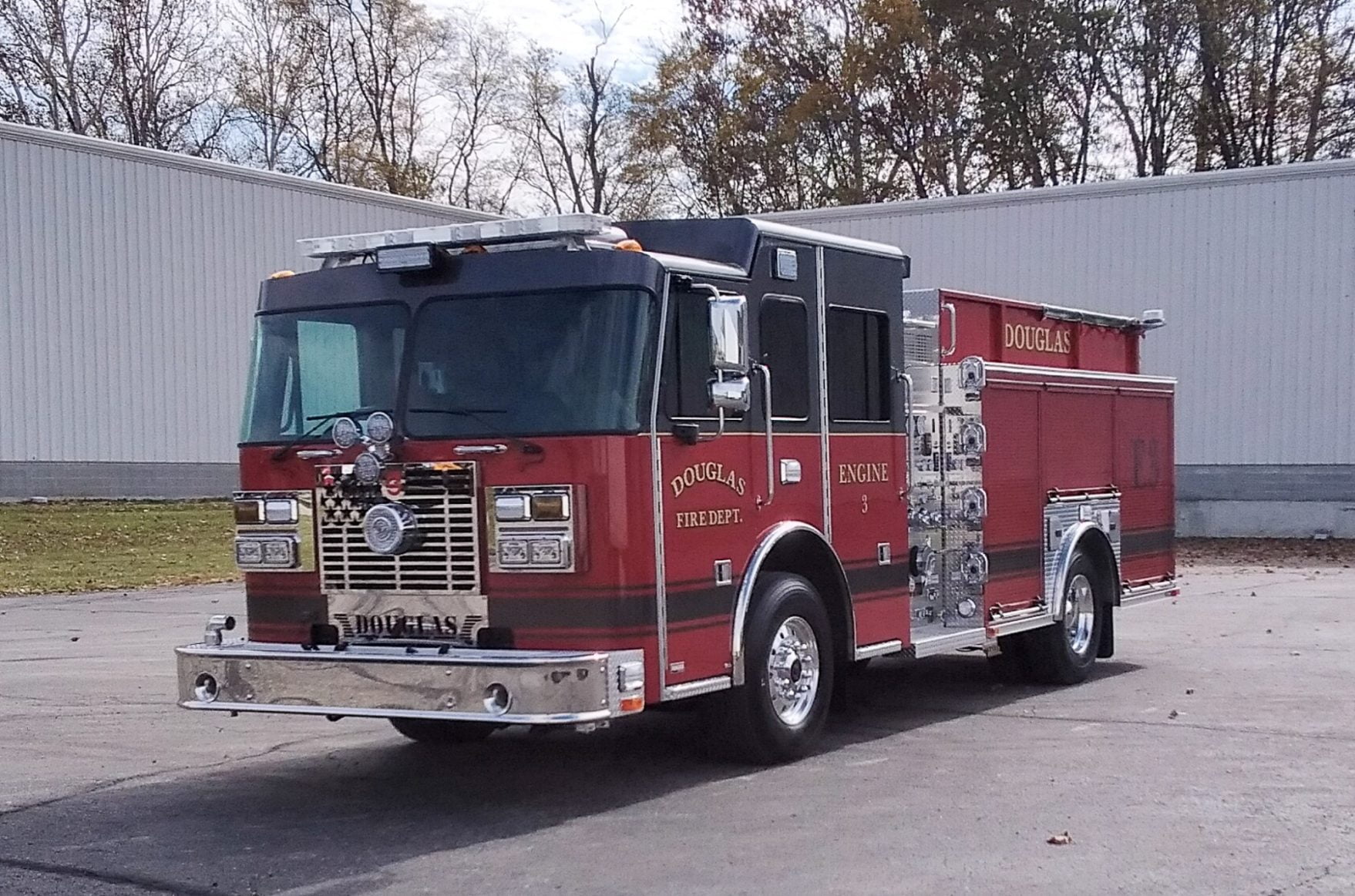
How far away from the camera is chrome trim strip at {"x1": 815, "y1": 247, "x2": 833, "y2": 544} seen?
865cm

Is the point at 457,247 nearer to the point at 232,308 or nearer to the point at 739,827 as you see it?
the point at 739,827

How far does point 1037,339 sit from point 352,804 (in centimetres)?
608

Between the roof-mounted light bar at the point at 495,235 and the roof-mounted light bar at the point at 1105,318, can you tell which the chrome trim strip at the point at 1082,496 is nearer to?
the roof-mounted light bar at the point at 1105,318

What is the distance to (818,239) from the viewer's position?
344 inches

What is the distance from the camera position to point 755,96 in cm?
4456

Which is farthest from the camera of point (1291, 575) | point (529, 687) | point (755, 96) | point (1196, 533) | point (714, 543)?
point (755, 96)

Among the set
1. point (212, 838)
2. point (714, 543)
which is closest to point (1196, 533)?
point (714, 543)

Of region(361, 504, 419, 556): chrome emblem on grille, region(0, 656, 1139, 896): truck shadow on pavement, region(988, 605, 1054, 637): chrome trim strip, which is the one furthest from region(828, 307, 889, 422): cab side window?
region(361, 504, 419, 556): chrome emblem on grille

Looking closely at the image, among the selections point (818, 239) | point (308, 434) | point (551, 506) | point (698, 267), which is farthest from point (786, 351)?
point (308, 434)

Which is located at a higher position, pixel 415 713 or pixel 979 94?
pixel 979 94

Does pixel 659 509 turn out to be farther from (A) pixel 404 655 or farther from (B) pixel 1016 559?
(B) pixel 1016 559

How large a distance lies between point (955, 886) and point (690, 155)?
4153 cm

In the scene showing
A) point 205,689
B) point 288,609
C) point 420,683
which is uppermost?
point 288,609

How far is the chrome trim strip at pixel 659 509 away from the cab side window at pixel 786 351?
3.07ft
